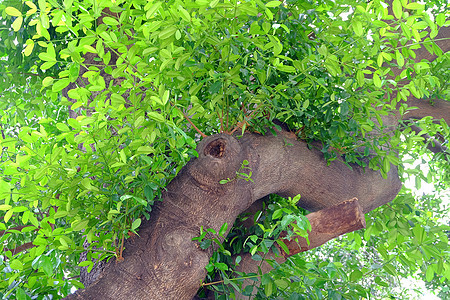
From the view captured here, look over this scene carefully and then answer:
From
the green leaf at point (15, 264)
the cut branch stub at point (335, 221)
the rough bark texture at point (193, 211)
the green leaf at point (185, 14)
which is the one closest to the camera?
the green leaf at point (185, 14)

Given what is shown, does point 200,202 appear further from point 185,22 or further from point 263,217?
point 185,22

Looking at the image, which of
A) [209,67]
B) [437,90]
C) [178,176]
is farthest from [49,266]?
[437,90]

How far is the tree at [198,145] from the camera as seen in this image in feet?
4.55

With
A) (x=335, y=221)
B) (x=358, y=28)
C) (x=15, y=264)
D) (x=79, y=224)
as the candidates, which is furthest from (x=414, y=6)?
(x=15, y=264)

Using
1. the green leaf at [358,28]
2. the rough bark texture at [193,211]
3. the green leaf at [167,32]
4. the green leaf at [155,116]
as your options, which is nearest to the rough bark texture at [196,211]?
the rough bark texture at [193,211]

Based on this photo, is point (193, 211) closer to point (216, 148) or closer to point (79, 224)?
point (216, 148)

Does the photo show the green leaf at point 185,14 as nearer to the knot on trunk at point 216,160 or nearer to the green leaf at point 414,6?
the knot on trunk at point 216,160

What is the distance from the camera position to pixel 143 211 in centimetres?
153

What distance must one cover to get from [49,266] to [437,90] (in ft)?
8.34

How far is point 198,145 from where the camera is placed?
169cm

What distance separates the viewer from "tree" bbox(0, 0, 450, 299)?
1.39 m

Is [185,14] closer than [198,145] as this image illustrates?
Yes

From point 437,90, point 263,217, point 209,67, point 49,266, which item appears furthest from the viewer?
point 437,90

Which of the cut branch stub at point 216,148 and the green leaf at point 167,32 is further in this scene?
the cut branch stub at point 216,148
